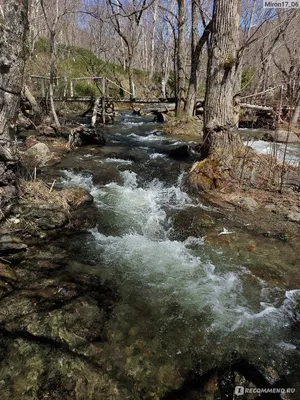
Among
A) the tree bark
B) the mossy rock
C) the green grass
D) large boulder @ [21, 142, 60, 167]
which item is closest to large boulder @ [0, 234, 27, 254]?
the mossy rock

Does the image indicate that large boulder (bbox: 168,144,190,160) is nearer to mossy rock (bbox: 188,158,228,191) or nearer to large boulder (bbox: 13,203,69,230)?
mossy rock (bbox: 188,158,228,191)

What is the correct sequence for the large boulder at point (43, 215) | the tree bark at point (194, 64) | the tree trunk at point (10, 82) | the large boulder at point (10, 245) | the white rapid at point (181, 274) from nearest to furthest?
1. the white rapid at point (181, 274)
2. the large boulder at point (10, 245)
3. the tree trunk at point (10, 82)
4. the large boulder at point (43, 215)
5. the tree bark at point (194, 64)

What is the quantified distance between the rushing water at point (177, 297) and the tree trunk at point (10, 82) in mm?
1686

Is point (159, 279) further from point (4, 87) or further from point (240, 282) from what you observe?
point (4, 87)

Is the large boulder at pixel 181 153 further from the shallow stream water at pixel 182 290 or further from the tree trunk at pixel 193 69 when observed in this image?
the tree trunk at pixel 193 69

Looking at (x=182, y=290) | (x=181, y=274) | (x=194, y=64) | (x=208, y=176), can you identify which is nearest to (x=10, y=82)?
(x=181, y=274)

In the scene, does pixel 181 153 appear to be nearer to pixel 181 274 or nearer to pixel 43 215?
pixel 43 215

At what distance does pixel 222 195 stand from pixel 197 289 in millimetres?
2872

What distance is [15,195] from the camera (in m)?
5.06

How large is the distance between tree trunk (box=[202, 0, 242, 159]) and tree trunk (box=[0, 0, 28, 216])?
4034 millimetres

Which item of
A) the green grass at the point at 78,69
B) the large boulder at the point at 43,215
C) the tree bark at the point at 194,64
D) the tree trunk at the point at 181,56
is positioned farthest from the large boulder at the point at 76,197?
the green grass at the point at 78,69

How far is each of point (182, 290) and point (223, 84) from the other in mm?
4893

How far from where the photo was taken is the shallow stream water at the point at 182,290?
279 centimetres

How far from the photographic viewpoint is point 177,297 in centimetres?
364
